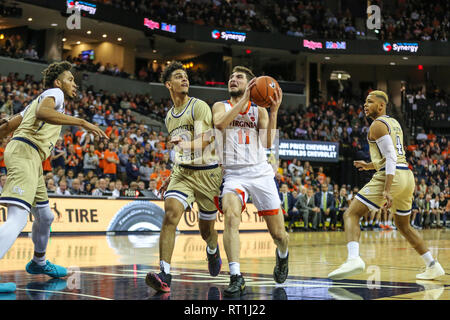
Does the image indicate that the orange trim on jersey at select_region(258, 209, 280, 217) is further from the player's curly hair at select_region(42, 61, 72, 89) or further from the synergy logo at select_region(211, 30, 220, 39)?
the synergy logo at select_region(211, 30, 220, 39)

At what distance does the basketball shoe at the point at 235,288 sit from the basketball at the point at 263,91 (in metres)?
1.60

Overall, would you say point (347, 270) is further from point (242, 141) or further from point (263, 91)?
point (263, 91)

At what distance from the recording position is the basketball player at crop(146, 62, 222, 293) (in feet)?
18.8

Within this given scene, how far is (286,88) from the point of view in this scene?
121ft

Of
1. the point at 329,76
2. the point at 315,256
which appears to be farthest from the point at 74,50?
the point at 315,256

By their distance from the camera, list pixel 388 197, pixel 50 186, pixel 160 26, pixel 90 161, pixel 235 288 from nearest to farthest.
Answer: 1. pixel 235 288
2. pixel 388 197
3. pixel 50 186
4. pixel 90 161
5. pixel 160 26

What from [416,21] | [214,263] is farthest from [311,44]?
[214,263]

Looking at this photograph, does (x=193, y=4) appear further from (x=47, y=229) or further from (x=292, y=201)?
(x=47, y=229)

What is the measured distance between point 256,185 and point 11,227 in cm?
229

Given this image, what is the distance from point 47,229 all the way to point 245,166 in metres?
2.24

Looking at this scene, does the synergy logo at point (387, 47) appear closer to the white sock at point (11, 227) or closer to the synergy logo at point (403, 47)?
the synergy logo at point (403, 47)

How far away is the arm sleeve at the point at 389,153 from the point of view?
684 cm

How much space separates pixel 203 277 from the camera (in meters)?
6.66

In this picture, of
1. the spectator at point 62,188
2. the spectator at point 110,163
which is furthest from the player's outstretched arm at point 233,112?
the spectator at point 110,163
